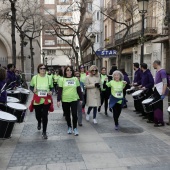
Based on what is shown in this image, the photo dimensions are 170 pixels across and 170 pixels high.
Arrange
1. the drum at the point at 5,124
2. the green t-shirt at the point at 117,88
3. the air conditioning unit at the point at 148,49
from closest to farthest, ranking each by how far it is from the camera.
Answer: the drum at the point at 5,124, the green t-shirt at the point at 117,88, the air conditioning unit at the point at 148,49

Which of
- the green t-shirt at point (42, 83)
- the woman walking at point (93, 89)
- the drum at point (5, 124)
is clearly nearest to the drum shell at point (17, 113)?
the green t-shirt at point (42, 83)

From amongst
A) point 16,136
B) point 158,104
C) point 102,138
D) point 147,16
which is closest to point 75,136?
point 102,138

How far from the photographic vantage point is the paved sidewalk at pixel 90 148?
489cm

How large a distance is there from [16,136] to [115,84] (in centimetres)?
285

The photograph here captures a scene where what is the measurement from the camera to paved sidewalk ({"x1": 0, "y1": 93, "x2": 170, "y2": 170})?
4.89 meters

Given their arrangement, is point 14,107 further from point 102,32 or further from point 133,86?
point 102,32

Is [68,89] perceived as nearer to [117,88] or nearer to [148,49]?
[117,88]

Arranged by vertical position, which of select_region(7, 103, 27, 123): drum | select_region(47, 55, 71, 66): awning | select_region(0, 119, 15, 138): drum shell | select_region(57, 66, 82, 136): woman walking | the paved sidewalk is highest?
select_region(47, 55, 71, 66): awning

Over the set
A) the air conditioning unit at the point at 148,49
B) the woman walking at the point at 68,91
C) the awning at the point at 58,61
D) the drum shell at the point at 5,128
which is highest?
the awning at the point at 58,61

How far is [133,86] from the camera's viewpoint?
10.6 meters

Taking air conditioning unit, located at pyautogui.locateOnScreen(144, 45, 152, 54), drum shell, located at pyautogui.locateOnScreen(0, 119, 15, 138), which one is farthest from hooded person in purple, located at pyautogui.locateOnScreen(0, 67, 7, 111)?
air conditioning unit, located at pyautogui.locateOnScreen(144, 45, 152, 54)

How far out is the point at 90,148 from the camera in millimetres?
5855

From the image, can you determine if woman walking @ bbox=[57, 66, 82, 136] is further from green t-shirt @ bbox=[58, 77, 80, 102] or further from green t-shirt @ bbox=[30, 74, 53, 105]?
green t-shirt @ bbox=[30, 74, 53, 105]

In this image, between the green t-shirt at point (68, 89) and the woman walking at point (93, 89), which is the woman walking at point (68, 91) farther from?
the woman walking at point (93, 89)
